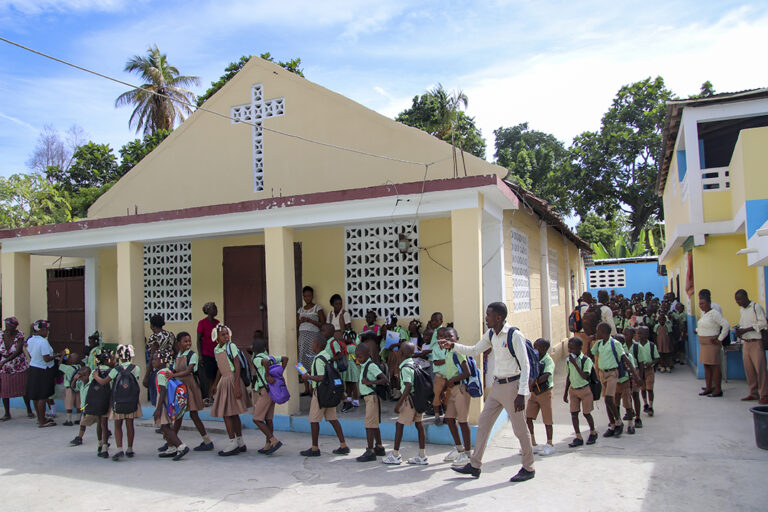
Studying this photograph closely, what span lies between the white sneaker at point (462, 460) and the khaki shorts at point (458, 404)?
0.33m

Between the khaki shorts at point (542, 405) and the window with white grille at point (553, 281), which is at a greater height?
the window with white grille at point (553, 281)

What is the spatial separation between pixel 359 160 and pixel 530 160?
24660 mm

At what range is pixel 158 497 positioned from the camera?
17.0 feet

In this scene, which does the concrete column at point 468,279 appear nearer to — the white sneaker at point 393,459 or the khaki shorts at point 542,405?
the khaki shorts at point 542,405

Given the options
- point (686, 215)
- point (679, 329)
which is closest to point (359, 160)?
point (686, 215)

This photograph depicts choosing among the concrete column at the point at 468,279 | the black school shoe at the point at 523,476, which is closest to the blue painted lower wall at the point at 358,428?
the concrete column at the point at 468,279

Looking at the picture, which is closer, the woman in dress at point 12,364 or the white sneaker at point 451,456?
the white sneaker at point 451,456

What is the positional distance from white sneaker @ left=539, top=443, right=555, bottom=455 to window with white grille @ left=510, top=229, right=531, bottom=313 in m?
3.14

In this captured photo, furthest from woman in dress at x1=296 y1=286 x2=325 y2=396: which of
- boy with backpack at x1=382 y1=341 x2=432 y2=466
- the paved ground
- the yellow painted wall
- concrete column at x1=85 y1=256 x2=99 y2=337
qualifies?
concrete column at x1=85 y1=256 x2=99 y2=337

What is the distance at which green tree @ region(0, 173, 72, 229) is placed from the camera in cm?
1762

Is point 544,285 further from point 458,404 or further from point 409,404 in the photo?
point 409,404

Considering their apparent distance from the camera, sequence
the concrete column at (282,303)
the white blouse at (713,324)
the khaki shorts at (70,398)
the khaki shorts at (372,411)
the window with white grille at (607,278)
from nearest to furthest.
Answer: the khaki shorts at (372,411) < the concrete column at (282,303) < the khaki shorts at (70,398) < the white blouse at (713,324) < the window with white grille at (607,278)

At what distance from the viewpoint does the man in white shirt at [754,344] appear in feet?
25.4

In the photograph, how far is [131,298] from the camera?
866cm
